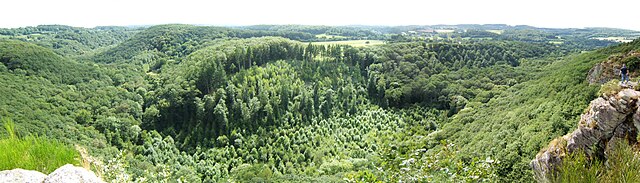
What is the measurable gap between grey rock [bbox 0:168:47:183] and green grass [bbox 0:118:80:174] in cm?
66

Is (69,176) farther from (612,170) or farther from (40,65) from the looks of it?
(40,65)

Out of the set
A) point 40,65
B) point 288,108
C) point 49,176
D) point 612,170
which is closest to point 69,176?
point 49,176

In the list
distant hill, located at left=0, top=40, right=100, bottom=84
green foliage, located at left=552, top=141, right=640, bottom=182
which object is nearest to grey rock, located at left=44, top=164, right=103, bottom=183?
green foliage, located at left=552, top=141, right=640, bottom=182

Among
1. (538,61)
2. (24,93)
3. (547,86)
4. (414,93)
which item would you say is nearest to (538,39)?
(538,61)

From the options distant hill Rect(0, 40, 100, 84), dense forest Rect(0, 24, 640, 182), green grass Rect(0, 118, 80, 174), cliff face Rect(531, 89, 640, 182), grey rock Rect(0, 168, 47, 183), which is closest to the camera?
grey rock Rect(0, 168, 47, 183)

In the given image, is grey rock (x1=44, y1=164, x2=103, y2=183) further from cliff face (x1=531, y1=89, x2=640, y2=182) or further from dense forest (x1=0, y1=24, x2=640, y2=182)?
dense forest (x1=0, y1=24, x2=640, y2=182)

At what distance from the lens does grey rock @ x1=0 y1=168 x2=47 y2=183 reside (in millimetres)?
5545

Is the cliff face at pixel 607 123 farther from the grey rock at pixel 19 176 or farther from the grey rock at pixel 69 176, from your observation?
the grey rock at pixel 19 176

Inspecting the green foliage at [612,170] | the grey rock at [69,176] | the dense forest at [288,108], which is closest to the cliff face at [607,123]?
the dense forest at [288,108]

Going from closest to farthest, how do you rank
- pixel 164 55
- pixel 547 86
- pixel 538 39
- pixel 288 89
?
pixel 547 86 < pixel 288 89 < pixel 164 55 < pixel 538 39

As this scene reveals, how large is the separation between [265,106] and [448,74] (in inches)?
2326

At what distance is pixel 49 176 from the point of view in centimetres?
583

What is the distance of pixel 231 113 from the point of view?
233 feet

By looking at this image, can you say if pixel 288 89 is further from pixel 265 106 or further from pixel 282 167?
pixel 282 167
